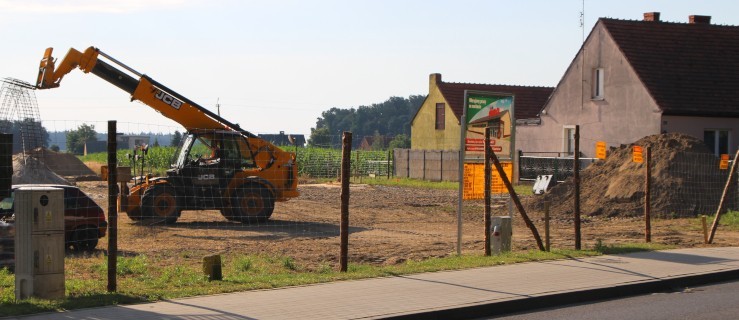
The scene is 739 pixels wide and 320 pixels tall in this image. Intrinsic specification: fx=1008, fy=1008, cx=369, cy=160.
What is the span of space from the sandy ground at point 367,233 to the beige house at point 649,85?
9.59 meters

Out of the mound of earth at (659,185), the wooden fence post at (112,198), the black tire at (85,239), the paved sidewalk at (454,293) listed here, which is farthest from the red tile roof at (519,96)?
the wooden fence post at (112,198)

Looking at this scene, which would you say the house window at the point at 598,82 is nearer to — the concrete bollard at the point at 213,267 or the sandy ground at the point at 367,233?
the sandy ground at the point at 367,233

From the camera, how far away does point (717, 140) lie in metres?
41.6

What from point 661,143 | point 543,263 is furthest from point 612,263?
point 661,143

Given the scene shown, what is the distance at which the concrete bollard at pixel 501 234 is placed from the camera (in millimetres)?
17109

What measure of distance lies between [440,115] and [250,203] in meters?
44.9

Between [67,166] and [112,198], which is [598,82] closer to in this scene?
[67,166]

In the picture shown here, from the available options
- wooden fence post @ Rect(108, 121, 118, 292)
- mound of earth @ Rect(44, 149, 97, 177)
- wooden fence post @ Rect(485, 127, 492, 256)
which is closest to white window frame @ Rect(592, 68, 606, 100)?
mound of earth @ Rect(44, 149, 97, 177)

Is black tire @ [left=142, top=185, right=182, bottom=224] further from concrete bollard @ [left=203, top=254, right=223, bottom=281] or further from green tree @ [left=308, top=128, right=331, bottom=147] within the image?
green tree @ [left=308, top=128, right=331, bottom=147]

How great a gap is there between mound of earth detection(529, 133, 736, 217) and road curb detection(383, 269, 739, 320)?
49.8 ft

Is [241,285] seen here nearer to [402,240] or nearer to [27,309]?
[27,309]

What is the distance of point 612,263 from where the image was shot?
15.9m

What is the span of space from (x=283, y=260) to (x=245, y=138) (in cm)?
1099

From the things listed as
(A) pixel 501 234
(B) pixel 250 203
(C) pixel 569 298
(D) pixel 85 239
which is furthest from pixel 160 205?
(C) pixel 569 298
